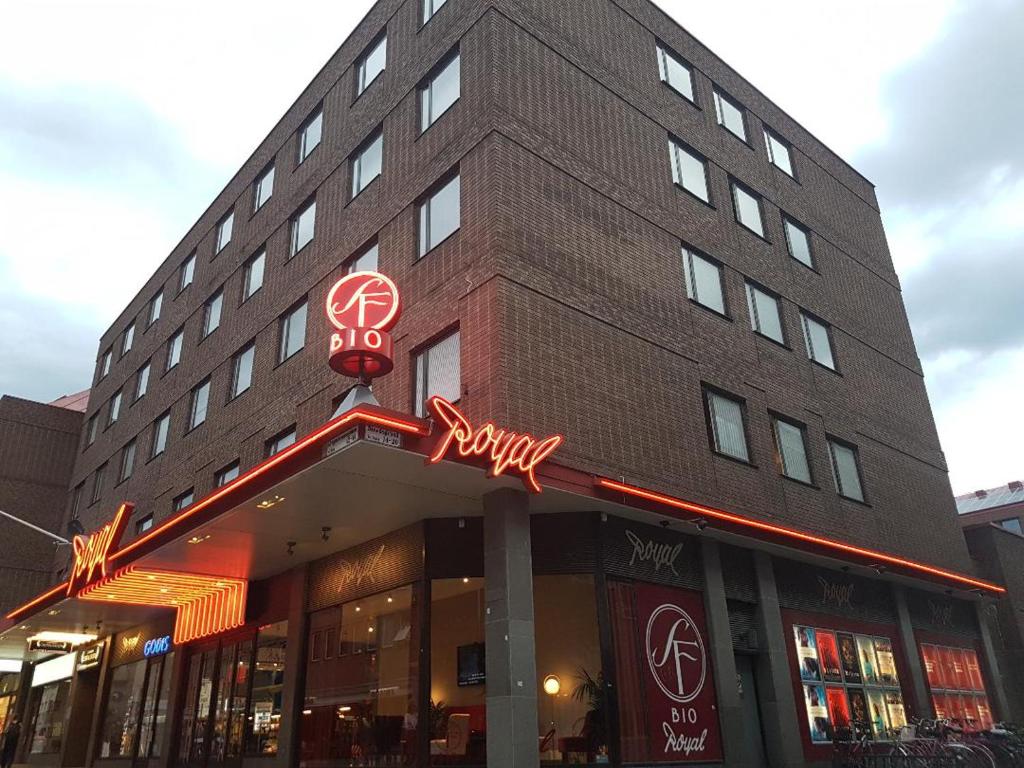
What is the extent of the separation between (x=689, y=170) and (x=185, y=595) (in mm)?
16989

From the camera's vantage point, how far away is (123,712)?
83.4 feet

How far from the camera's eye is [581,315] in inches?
626

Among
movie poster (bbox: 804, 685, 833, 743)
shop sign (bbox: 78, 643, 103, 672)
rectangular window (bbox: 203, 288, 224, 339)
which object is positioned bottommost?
movie poster (bbox: 804, 685, 833, 743)

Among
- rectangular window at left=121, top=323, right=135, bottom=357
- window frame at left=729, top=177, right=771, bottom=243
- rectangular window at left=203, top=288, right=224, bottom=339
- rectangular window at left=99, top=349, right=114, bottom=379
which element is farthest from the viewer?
rectangular window at left=99, top=349, right=114, bottom=379

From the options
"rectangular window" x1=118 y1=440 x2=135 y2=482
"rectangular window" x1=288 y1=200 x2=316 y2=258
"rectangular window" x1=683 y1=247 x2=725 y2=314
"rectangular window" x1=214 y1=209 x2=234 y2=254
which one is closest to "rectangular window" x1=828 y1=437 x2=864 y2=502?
"rectangular window" x1=683 y1=247 x2=725 y2=314

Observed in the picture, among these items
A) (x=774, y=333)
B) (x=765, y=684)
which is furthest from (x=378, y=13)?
(x=765, y=684)

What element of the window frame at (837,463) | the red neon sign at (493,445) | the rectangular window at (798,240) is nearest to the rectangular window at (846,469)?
the window frame at (837,463)

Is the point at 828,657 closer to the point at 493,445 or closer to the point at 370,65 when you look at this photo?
the point at 493,445

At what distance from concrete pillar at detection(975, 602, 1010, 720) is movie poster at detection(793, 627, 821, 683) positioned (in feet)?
27.6

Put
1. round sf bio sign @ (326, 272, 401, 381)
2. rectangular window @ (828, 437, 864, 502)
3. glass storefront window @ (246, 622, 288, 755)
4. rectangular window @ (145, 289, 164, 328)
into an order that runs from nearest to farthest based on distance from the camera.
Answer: round sf bio sign @ (326, 272, 401, 381), glass storefront window @ (246, 622, 288, 755), rectangular window @ (828, 437, 864, 502), rectangular window @ (145, 289, 164, 328)

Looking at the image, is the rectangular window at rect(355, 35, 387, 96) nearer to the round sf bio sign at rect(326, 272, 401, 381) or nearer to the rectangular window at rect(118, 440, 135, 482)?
the round sf bio sign at rect(326, 272, 401, 381)

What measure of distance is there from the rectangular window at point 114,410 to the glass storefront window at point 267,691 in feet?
58.9

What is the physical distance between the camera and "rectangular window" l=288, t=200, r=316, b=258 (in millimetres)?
22609

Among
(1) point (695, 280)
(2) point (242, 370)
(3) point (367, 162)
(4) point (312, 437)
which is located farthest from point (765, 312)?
(2) point (242, 370)
